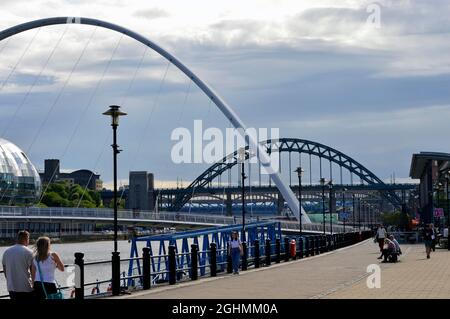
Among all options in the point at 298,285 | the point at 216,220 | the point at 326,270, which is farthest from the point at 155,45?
the point at 298,285

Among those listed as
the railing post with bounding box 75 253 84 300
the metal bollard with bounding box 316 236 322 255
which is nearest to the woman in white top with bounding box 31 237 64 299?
the railing post with bounding box 75 253 84 300

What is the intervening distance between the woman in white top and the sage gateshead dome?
135609 mm

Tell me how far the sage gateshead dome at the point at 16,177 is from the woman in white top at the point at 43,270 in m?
136

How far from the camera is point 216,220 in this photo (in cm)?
9944

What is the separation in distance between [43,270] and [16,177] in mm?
144096

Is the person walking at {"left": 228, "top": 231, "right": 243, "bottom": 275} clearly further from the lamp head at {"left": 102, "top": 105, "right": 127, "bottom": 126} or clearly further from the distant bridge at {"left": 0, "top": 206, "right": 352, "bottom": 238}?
the distant bridge at {"left": 0, "top": 206, "right": 352, "bottom": 238}

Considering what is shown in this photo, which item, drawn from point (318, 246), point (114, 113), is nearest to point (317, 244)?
point (318, 246)

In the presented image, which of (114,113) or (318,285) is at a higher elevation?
(114,113)

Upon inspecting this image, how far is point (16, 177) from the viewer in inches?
6132

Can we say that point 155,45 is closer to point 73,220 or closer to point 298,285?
point 73,220

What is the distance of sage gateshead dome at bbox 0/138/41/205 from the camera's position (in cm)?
15262

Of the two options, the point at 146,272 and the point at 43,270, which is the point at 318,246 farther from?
the point at 43,270

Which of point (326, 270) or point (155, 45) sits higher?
point (155, 45)
